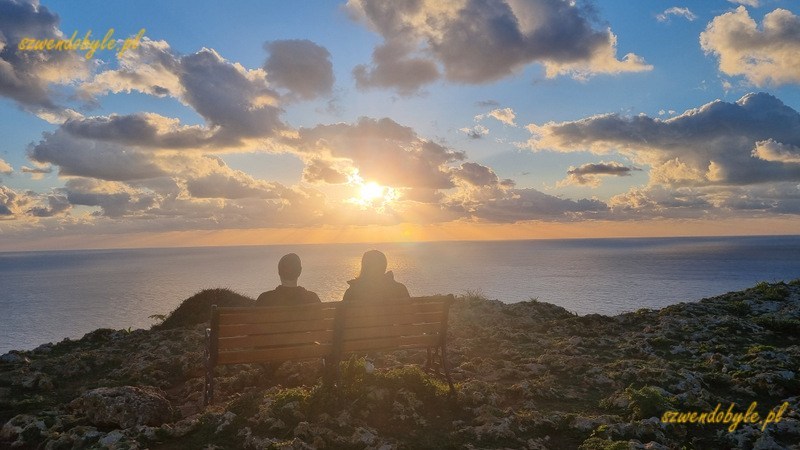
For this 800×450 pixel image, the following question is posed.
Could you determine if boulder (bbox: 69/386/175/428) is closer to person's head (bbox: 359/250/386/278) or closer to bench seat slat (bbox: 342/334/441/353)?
bench seat slat (bbox: 342/334/441/353)

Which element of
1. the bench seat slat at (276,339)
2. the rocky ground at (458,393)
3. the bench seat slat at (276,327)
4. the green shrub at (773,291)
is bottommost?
the rocky ground at (458,393)

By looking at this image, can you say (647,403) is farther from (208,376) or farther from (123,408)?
(123,408)

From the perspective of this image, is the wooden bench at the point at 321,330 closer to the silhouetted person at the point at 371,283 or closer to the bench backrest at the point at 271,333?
the bench backrest at the point at 271,333

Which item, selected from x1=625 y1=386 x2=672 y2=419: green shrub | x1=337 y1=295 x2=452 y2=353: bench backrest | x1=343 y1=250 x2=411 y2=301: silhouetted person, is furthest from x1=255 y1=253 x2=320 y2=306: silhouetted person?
x1=625 y1=386 x2=672 y2=419: green shrub

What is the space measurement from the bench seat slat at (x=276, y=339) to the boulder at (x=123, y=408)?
1.55m

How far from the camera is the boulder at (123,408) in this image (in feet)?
22.4

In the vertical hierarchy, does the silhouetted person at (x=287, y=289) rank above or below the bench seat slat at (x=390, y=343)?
above

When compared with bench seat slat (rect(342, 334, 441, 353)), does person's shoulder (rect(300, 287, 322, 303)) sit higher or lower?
higher

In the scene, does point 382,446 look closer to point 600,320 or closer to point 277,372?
point 277,372

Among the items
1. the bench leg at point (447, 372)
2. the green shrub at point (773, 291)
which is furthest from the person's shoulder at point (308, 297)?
the green shrub at point (773, 291)

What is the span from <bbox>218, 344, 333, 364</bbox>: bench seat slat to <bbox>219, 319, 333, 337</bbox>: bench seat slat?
294 mm

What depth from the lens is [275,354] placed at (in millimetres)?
7309

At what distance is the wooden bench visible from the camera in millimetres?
6984

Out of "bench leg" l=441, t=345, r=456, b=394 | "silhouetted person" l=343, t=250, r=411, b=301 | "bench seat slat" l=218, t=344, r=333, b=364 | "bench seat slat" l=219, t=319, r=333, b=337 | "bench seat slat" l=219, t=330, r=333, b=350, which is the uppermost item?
"silhouetted person" l=343, t=250, r=411, b=301
